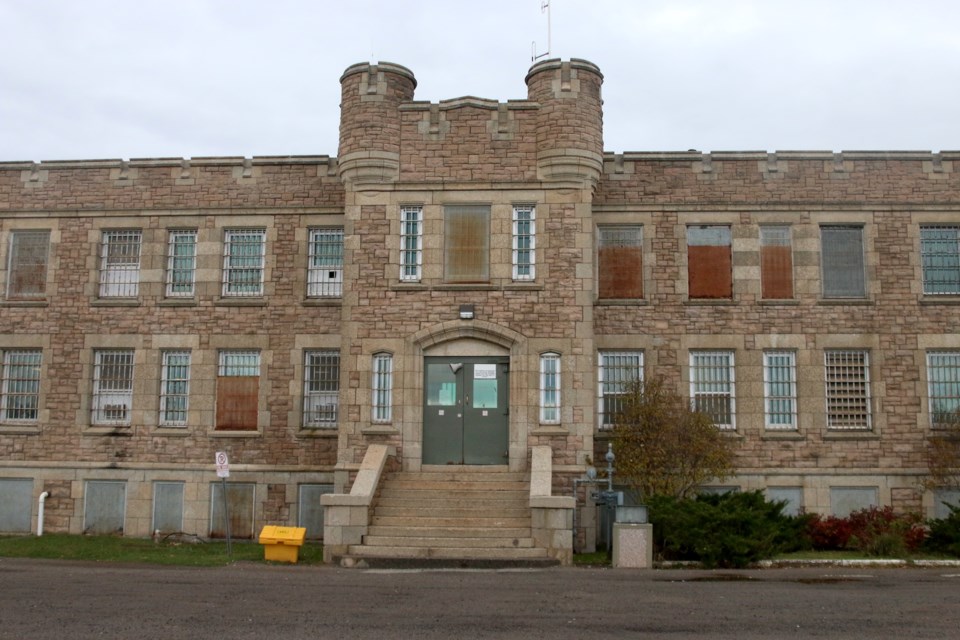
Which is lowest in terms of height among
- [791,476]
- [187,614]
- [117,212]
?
[187,614]

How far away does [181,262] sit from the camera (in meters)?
22.9

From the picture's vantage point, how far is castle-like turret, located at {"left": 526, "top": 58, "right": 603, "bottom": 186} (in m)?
19.9

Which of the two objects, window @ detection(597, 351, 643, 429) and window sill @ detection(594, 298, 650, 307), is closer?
window @ detection(597, 351, 643, 429)

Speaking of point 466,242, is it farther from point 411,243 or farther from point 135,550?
point 135,550

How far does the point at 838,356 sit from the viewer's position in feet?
70.6

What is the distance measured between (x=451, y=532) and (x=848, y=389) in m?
9.79

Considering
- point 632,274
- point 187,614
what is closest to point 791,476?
point 632,274

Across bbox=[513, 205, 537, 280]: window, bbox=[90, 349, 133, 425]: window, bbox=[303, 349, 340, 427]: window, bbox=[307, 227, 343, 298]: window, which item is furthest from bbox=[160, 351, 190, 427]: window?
bbox=[513, 205, 537, 280]: window

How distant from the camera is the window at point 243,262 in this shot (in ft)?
74.4

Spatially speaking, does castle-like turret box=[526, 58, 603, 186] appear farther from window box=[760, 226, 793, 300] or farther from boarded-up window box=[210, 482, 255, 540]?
boarded-up window box=[210, 482, 255, 540]

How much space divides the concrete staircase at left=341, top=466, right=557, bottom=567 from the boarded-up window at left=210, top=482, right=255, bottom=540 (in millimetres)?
4419

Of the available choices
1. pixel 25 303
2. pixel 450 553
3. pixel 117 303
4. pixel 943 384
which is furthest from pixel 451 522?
pixel 25 303

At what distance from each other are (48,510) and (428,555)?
10.6 metres

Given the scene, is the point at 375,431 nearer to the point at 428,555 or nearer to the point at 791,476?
the point at 428,555
